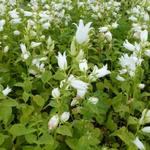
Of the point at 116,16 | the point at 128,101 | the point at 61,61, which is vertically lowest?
the point at 116,16

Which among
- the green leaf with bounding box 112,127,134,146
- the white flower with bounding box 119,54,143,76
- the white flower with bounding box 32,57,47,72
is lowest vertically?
the green leaf with bounding box 112,127,134,146

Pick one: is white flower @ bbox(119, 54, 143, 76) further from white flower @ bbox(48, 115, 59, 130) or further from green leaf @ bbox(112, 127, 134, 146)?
white flower @ bbox(48, 115, 59, 130)

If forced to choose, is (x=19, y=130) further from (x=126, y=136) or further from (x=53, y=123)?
(x=126, y=136)

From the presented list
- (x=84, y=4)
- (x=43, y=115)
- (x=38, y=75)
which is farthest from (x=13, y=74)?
(x=84, y=4)

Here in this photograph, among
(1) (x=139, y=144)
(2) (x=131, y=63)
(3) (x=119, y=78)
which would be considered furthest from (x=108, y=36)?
(1) (x=139, y=144)

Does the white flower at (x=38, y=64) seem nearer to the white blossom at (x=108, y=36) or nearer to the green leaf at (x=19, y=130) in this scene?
the green leaf at (x=19, y=130)

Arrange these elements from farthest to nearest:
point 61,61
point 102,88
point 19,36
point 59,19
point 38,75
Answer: point 59,19 < point 19,36 < point 102,88 < point 38,75 < point 61,61

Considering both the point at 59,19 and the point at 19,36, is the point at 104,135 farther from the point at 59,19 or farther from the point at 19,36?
the point at 59,19

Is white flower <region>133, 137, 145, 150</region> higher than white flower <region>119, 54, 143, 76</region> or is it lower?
lower

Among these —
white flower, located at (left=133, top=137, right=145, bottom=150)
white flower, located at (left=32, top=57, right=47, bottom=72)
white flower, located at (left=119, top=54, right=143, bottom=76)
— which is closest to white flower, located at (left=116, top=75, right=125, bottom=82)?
white flower, located at (left=119, top=54, right=143, bottom=76)
